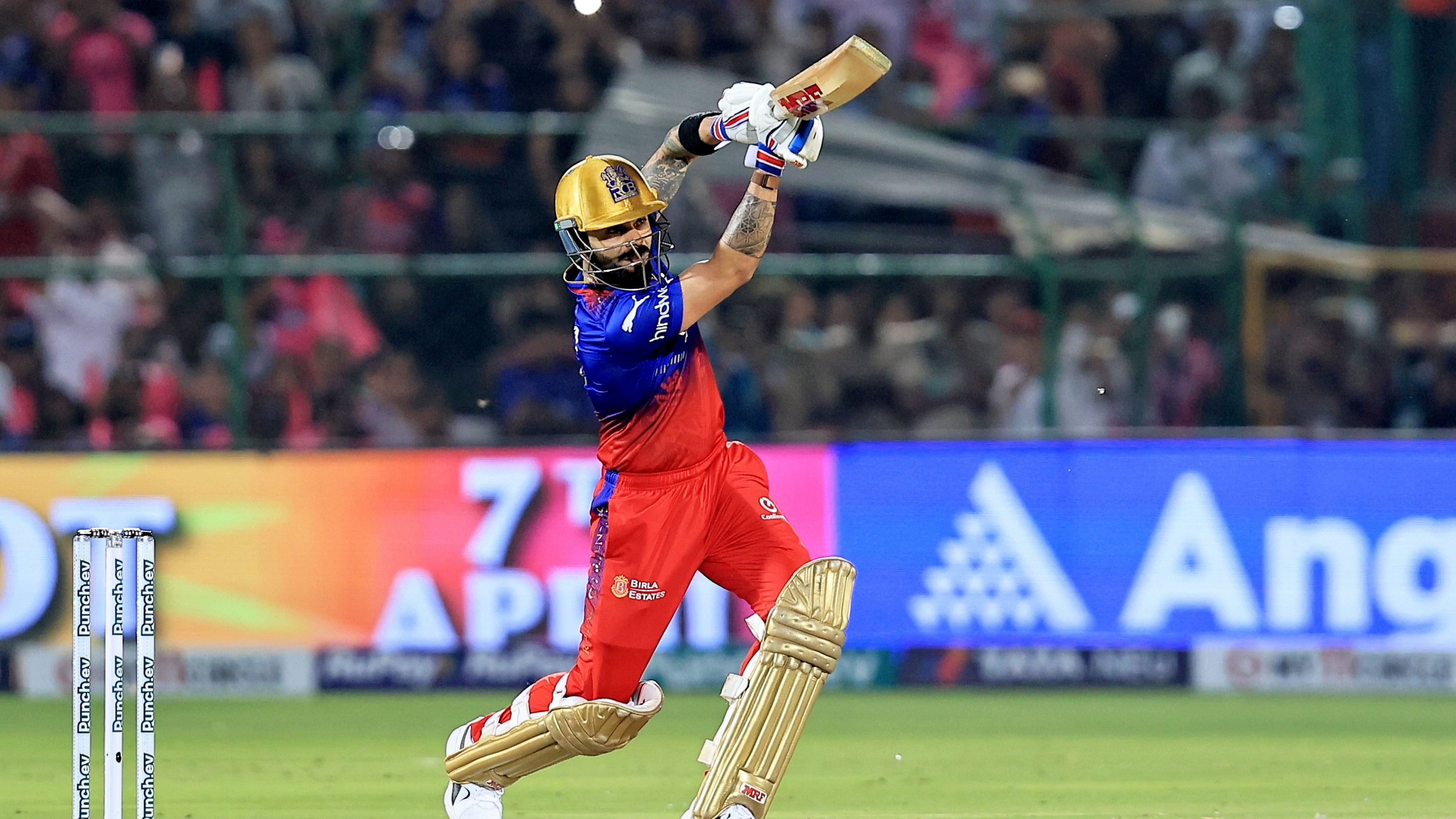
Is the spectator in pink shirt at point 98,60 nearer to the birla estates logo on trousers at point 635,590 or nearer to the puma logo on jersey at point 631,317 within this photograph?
the puma logo on jersey at point 631,317

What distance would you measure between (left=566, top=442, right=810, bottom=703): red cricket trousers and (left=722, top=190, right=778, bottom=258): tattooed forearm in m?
0.70

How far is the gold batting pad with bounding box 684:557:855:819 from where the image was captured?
233 inches

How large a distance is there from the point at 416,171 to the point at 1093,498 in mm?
4727

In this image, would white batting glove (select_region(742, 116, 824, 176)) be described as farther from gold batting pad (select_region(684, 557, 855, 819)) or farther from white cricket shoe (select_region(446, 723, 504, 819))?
white cricket shoe (select_region(446, 723, 504, 819))

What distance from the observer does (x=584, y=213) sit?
616cm

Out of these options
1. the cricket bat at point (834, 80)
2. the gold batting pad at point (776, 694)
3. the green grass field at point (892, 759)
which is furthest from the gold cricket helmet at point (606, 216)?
the green grass field at point (892, 759)

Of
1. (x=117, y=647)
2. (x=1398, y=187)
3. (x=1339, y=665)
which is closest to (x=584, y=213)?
(x=117, y=647)

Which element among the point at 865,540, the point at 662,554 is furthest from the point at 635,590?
the point at 865,540

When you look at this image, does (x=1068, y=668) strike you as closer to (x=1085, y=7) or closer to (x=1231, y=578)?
(x=1231, y=578)

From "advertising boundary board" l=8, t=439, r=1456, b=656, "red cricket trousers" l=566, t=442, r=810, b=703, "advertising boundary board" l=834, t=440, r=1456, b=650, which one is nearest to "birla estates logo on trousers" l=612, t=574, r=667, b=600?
"red cricket trousers" l=566, t=442, r=810, b=703

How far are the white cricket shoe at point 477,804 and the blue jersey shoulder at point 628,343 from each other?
4.13ft

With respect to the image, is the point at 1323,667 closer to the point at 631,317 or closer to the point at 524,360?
the point at 524,360

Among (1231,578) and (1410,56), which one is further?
(1410,56)

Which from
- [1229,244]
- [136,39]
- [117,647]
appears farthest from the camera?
[136,39]
